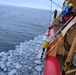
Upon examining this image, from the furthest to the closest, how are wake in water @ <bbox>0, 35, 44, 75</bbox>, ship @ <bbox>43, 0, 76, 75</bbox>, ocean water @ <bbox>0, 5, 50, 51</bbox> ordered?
ocean water @ <bbox>0, 5, 50, 51</bbox>, wake in water @ <bbox>0, 35, 44, 75</bbox>, ship @ <bbox>43, 0, 76, 75</bbox>

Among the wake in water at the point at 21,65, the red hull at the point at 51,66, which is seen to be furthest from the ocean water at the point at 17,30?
the red hull at the point at 51,66

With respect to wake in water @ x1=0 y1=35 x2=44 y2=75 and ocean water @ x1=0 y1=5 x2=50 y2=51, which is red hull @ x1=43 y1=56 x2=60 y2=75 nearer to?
wake in water @ x1=0 y1=35 x2=44 y2=75

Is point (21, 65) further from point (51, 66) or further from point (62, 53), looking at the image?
point (51, 66)

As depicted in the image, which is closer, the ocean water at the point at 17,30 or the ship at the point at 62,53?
the ship at the point at 62,53

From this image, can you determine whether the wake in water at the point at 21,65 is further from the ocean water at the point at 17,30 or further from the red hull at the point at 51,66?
the ocean water at the point at 17,30

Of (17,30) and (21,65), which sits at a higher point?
(21,65)

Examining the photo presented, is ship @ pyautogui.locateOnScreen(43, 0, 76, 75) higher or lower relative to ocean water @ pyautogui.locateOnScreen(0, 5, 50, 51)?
higher

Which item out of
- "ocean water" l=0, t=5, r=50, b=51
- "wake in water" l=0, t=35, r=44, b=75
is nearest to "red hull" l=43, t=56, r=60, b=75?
"wake in water" l=0, t=35, r=44, b=75

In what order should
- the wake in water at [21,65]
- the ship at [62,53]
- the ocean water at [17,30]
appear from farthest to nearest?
the ocean water at [17,30] → the wake in water at [21,65] → the ship at [62,53]

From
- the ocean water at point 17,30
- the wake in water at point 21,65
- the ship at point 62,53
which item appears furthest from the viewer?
the ocean water at point 17,30

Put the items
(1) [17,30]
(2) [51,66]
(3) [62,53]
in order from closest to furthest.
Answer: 1. (2) [51,66]
2. (3) [62,53]
3. (1) [17,30]

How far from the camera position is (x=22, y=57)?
6.43 metres

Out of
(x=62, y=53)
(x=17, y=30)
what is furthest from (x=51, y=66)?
(x=17, y=30)

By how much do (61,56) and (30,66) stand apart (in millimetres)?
1154
